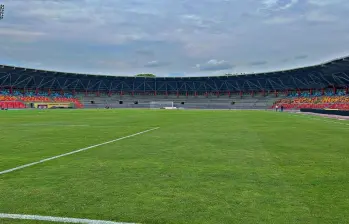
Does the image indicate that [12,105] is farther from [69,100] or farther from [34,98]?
[69,100]

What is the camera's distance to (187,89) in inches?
4840

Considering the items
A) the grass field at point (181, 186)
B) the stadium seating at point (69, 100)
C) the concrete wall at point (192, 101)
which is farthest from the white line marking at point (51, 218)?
the stadium seating at point (69, 100)

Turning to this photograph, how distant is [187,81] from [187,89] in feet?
12.4

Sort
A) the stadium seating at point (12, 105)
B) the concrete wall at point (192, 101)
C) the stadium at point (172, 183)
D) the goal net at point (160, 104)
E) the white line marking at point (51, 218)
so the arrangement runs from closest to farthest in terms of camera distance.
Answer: the white line marking at point (51, 218) < the stadium at point (172, 183) < the stadium seating at point (12, 105) < the concrete wall at point (192, 101) < the goal net at point (160, 104)

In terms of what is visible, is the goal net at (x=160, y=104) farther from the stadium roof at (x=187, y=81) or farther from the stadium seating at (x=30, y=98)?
the stadium seating at (x=30, y=98)

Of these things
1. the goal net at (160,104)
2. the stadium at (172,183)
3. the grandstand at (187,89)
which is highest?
the grandstand at (187,89)

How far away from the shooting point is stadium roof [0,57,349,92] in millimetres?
83231

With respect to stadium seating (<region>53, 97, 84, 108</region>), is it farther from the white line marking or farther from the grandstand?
the white line marking

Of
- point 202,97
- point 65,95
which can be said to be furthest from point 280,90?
point 65,95

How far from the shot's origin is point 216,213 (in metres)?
4.55

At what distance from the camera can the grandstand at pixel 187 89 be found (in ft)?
281

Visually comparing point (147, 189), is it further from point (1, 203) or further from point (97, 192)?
point (1, 203)

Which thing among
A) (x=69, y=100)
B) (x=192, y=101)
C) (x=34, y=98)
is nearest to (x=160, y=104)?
(x=192, y=101)

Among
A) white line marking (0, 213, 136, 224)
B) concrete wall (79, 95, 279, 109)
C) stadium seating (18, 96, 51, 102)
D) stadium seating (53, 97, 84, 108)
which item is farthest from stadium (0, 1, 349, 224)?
stadium seating (53, 97, 84, 108)
